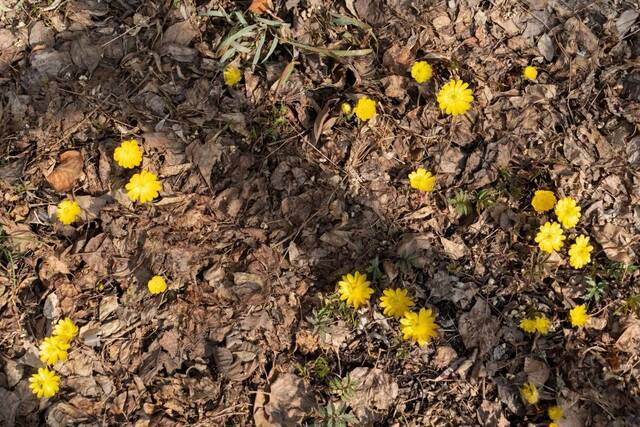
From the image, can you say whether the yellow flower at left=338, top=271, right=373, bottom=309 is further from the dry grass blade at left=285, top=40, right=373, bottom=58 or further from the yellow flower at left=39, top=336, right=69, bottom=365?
the yellow flower at left=39, top=336, right=69, bottom=365

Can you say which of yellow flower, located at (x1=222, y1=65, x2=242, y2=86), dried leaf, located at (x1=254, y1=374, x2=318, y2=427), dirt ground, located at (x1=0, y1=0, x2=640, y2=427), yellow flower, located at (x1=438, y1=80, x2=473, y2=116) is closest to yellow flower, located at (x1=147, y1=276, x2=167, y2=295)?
dirt ground, located at (x1=0, y1=0, x2=640, y2=427)

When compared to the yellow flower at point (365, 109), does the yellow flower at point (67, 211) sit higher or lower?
lower

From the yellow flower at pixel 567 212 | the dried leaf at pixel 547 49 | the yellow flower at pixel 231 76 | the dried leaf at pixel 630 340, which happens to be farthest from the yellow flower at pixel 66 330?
the dried leaf at pixel 547 49

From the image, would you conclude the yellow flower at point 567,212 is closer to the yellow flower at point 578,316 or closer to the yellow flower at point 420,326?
the yellow flower at point 578,316

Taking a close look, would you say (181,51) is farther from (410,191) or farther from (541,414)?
(541,414)

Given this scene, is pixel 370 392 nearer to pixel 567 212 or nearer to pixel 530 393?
pixel 530 393

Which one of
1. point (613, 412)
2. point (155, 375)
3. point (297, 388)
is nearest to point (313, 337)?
point (297, 388)
